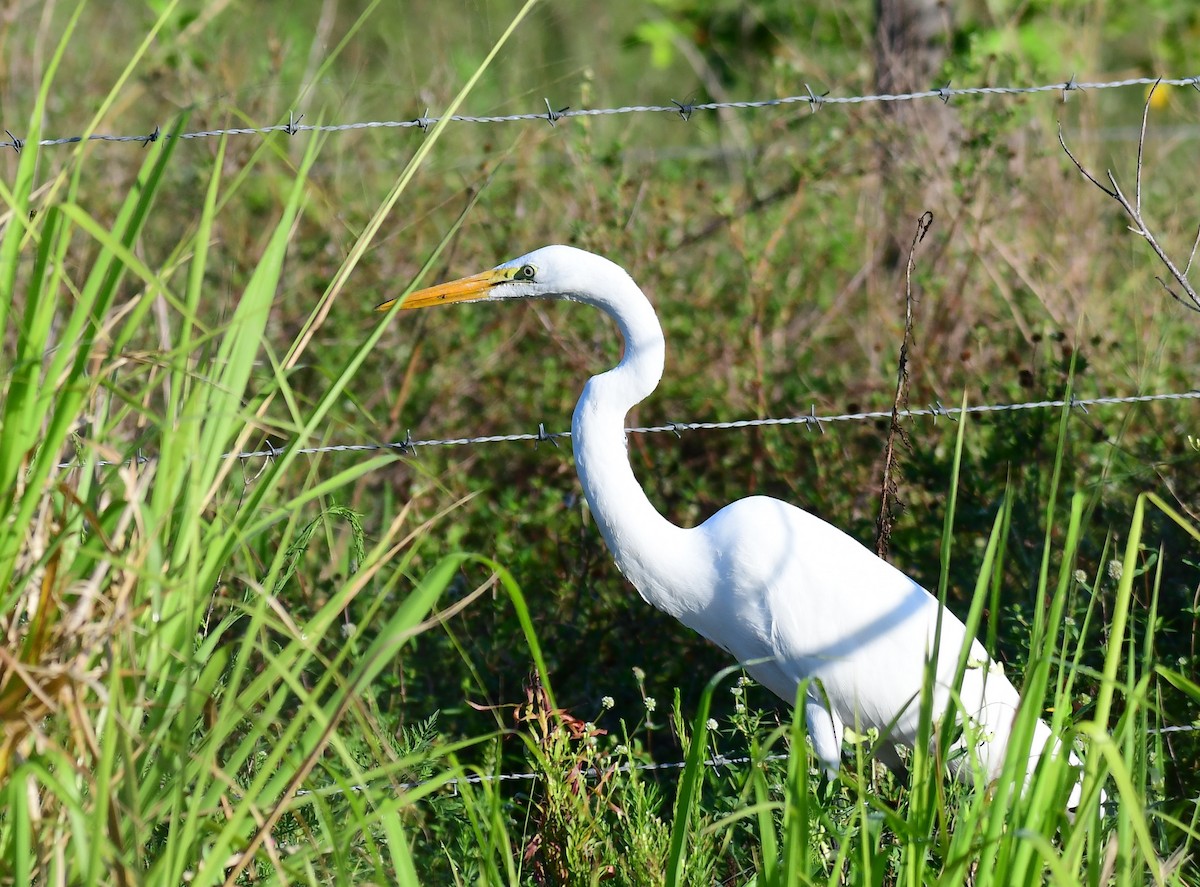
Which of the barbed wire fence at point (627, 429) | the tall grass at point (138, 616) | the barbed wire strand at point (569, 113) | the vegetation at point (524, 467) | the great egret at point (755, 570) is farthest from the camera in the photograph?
the great egret at point (755, 570)

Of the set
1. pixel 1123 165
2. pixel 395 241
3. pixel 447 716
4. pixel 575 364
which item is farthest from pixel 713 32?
pixel 447 716

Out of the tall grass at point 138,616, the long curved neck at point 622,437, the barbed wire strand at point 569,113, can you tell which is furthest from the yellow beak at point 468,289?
the tall grass at point 138,616

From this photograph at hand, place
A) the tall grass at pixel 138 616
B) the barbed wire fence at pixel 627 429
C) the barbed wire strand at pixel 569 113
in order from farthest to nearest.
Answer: the barbed wire strand at pixel 569 113 < the barbed wire fence at pixel 627 429 < the tall grass at pixel 138 616

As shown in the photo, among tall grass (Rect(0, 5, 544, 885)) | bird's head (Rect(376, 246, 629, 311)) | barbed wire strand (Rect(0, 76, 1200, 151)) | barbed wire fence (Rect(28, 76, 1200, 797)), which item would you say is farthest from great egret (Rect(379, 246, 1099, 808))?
tall grass (Rect(0, 5, 544, 885))

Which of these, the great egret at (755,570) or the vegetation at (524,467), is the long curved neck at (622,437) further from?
the vegetation at (524,467)

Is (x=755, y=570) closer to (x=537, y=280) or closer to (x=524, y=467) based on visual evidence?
(x=537, y=280)

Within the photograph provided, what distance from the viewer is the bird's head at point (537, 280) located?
2412 mm

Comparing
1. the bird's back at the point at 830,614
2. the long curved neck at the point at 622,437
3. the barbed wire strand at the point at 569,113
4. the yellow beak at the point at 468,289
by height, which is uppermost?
the barbed wire strand at the point at 569,113

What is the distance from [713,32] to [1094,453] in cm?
377

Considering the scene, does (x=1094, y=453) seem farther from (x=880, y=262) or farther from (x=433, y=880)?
(x=433, y=880)

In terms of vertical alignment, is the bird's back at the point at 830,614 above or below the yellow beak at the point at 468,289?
below

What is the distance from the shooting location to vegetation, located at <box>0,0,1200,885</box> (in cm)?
148

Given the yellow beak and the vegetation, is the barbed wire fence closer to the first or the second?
the vegetation

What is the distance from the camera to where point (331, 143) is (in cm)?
528
